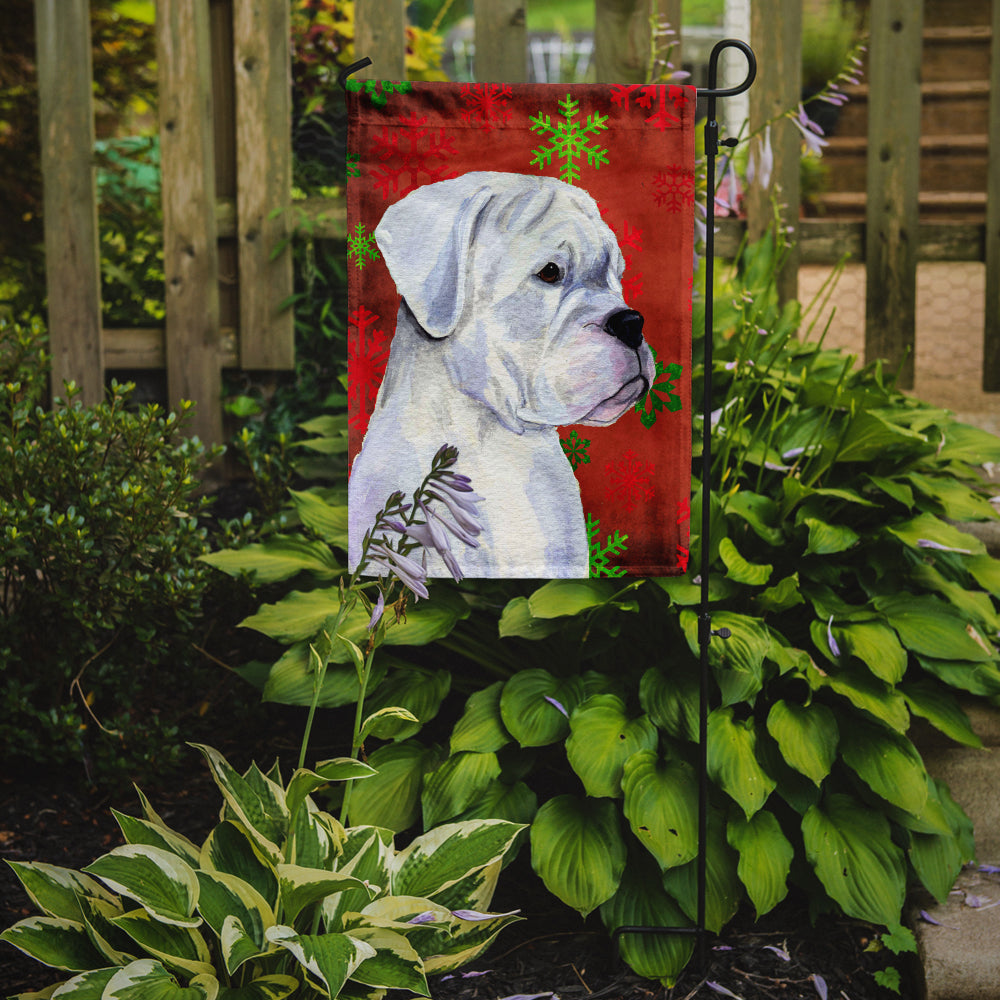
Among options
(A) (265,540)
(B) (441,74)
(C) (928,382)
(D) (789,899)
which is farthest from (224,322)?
(C) (928,382)

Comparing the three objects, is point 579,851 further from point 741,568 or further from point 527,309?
point 527,309

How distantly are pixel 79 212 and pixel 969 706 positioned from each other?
3077 mm

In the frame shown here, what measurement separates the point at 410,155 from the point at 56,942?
1454mm

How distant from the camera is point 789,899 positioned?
2.17 m

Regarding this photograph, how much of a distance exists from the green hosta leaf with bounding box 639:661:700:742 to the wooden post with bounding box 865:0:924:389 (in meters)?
1.95

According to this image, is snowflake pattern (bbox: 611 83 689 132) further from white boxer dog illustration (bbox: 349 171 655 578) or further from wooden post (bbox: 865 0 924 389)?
wooden post (bbox: 865 0 924 389)

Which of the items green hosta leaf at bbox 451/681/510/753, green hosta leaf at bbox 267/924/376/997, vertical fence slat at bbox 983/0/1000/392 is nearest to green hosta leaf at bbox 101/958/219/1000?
green hosta leaf at bbox 267/924/376/997

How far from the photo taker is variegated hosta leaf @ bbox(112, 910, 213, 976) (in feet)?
5.03

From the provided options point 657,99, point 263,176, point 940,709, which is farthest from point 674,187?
point 263,176

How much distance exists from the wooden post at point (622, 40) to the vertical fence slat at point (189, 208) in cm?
130

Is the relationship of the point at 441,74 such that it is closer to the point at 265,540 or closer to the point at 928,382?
the point at 265,540

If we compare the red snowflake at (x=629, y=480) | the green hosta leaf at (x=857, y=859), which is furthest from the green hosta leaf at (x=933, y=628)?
the red snowflake at (x=629, y=480)

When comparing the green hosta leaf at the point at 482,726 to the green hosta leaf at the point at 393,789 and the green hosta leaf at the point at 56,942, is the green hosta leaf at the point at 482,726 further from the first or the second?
the green hosta leaf at the point at 56,942

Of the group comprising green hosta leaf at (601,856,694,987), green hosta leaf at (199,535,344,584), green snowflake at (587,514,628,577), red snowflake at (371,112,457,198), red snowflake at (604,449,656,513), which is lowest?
green hosta leaf at (601,856,694,987)
